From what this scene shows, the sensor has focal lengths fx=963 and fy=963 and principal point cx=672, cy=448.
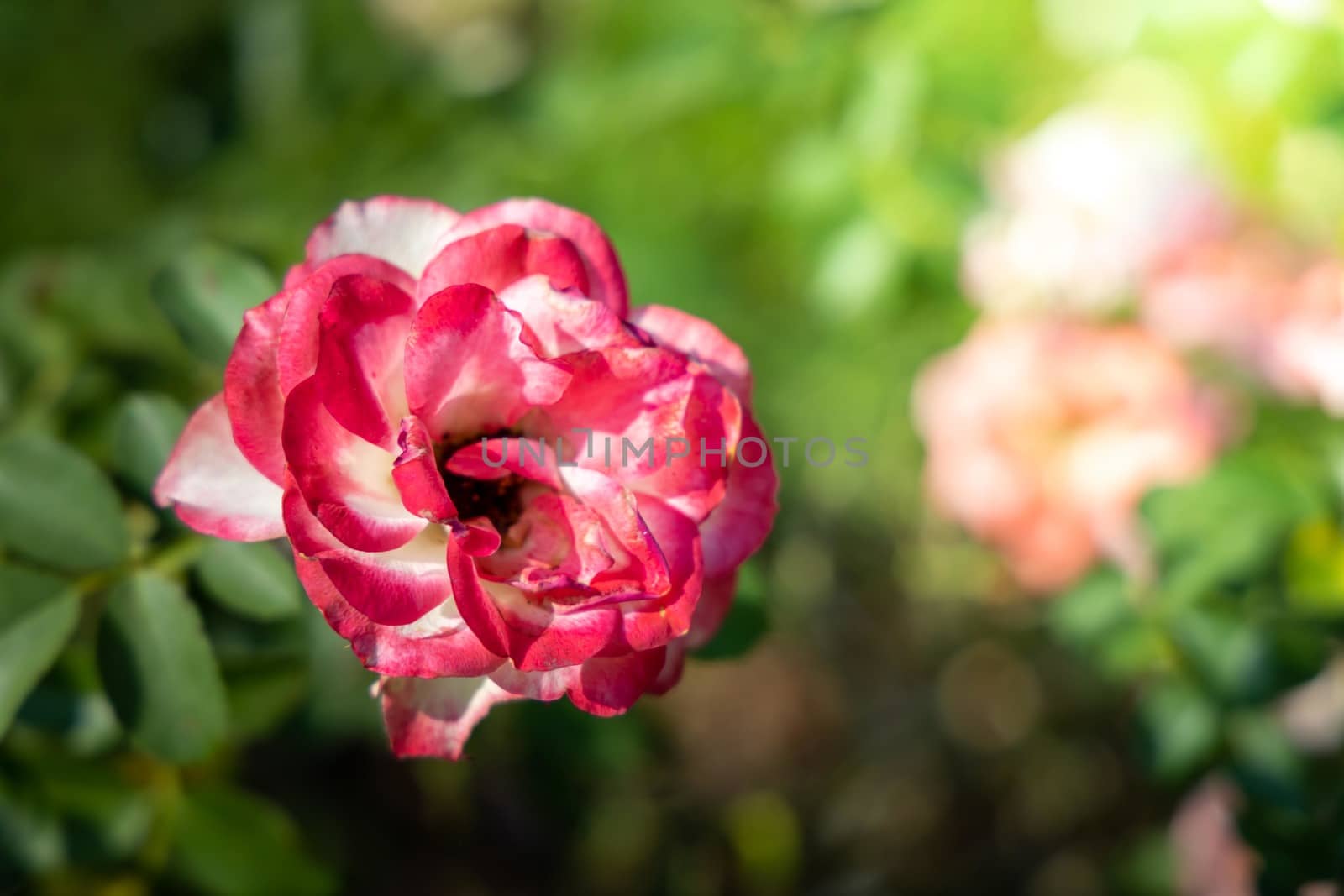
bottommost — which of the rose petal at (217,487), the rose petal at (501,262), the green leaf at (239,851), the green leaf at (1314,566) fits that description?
the green leaf at (239,851)

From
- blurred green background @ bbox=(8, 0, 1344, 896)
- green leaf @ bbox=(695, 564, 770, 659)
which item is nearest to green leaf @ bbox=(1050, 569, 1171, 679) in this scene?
blurred green background @ bbox=(8, 0, 1344, 896)

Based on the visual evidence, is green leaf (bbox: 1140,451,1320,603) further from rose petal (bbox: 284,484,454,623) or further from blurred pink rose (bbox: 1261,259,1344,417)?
rose petal (bbox: 284,484,454,623)

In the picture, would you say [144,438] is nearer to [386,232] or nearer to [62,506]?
[62,506]

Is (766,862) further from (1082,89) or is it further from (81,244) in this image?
(81,244)

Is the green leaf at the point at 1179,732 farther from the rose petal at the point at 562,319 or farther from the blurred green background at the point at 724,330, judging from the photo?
the rose petal at the point at 562,319

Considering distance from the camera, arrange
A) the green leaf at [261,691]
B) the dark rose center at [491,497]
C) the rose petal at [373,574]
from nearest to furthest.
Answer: the rose petal at [373,574]
the dark rose center at [491,497]
the green leaf at [261,691]

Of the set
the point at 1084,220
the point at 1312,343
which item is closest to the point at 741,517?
the point at 1312,343

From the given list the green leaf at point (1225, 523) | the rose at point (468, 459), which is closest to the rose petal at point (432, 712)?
the rose at point (468, 459)
